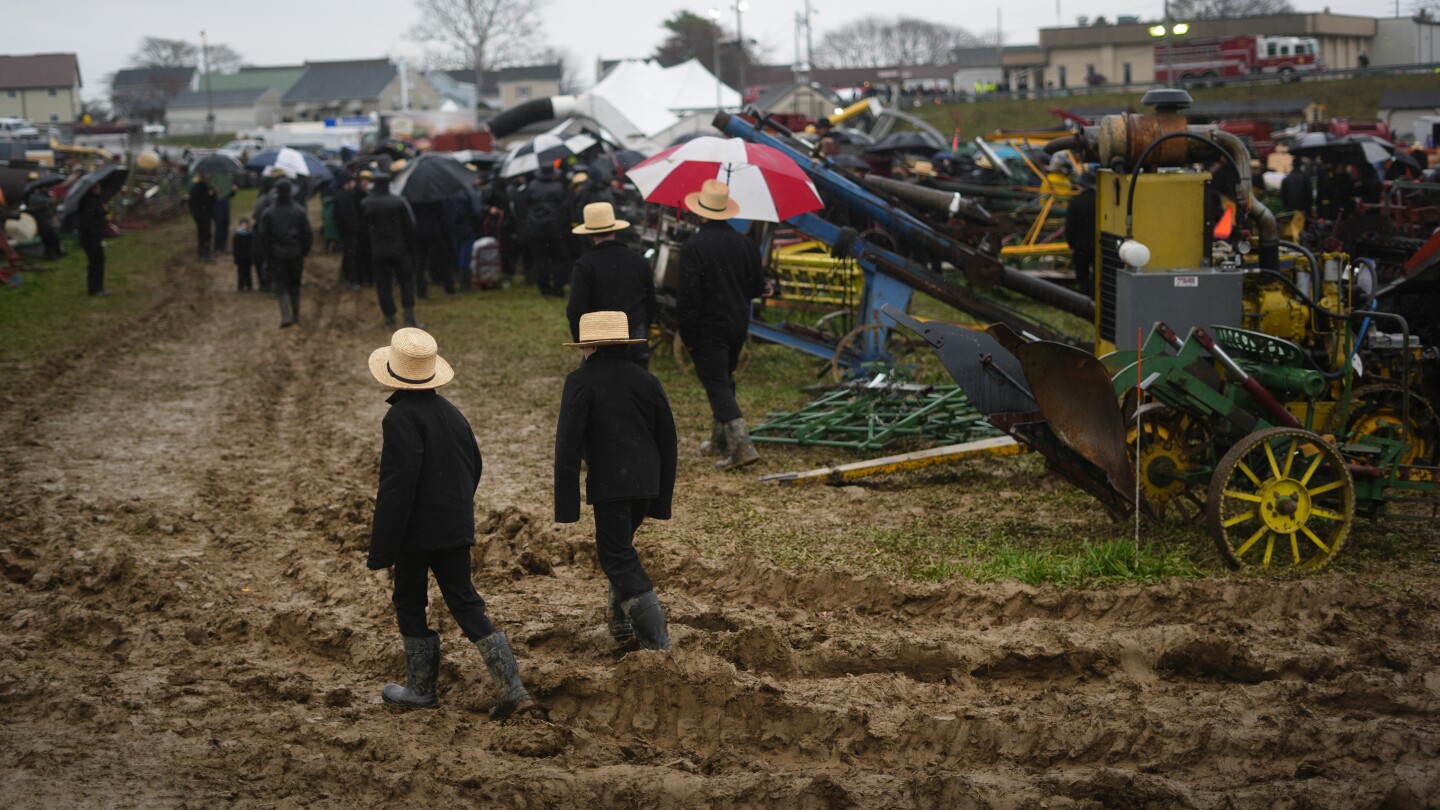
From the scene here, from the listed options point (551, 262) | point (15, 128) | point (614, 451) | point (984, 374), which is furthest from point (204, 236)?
point (15, 128)

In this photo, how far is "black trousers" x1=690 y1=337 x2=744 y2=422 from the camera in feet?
31.6

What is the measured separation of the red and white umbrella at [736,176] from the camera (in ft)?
35.4

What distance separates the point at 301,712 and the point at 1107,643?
11.7 feet

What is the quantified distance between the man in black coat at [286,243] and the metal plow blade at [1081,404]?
11843 mm

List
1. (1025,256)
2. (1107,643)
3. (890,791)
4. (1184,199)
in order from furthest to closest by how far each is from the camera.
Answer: (1025,256) → (1184,199) → (1107,643) → (890,791)

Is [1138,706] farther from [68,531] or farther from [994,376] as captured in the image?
[68,531]

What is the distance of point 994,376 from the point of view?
7.76 metres

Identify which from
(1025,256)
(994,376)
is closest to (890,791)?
(994,376)

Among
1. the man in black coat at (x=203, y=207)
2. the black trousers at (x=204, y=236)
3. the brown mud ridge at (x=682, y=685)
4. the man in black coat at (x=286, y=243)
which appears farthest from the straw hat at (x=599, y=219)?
the black trousers at (x=204, y=236)

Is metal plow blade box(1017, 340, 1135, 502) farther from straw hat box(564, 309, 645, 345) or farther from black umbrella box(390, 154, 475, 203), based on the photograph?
Answer: black umbrella box(390, 154, 475, 203)

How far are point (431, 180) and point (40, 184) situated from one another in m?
12.4

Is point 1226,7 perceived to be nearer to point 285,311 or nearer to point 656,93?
point 656,93

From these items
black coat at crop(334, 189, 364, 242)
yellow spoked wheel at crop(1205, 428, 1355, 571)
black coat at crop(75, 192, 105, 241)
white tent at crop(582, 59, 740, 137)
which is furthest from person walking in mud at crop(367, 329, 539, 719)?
white tent at crop(582, 59, 740, 137)

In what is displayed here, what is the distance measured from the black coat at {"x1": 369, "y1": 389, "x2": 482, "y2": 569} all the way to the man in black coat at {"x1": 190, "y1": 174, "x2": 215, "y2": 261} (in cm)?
2204
